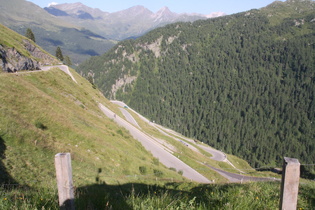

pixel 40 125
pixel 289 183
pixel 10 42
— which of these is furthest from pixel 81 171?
pixel 10 42

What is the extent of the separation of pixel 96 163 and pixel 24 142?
5538mm

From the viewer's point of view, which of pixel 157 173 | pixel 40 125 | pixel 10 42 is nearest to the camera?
pixel 40 125

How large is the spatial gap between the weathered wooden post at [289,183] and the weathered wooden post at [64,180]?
396 cm

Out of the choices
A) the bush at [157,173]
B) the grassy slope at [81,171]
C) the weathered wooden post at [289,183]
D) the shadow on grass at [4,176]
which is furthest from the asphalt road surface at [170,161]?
the weathered wooden post at [289,183]

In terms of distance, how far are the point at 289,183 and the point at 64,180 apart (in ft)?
13.7

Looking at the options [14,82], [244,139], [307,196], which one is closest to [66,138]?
[14,82]

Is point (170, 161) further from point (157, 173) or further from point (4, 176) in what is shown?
point (4, 176)

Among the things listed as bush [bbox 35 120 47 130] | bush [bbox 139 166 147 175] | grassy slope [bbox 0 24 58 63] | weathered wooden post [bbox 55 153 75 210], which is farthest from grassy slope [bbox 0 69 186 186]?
grassy slope [bbox 0 24 58 63]

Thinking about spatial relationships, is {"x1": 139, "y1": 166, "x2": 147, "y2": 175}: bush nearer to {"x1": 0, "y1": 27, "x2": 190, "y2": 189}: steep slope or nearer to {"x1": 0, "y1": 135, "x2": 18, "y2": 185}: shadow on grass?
{"x1": 0, "y1": 27, "x2": 190, "y2": 189}: steep slope

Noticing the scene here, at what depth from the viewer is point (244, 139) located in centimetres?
18425

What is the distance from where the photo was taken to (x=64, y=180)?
387 cm

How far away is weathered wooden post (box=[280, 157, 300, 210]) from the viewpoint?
12.4ft

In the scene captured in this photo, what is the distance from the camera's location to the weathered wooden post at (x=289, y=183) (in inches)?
149

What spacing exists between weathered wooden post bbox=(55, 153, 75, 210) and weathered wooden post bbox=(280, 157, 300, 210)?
13.0 ft
